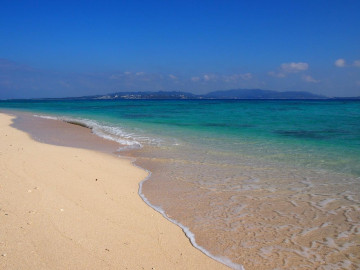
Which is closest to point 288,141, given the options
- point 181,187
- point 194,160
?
point 194,160

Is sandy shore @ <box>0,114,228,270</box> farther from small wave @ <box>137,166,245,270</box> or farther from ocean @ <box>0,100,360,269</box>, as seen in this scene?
ocean @ <box>0,100,360,269</box>

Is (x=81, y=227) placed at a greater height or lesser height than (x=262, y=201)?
greater

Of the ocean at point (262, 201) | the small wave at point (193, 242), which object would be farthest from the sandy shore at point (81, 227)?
the ocean at point (262, 201)

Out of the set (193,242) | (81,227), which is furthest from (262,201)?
(81,227)

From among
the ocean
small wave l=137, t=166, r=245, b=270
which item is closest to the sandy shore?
small wave l=137, t=166, r=245, b=270

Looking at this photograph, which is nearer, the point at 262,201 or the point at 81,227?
the point at 81,227

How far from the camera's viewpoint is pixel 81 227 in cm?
419

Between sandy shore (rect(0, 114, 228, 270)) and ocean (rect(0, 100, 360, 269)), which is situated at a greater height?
sandy shore (rect(0, 114, 228, 270))

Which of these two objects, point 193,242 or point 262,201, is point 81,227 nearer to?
point 193,242

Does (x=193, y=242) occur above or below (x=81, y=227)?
below

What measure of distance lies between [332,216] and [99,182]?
15.4ft

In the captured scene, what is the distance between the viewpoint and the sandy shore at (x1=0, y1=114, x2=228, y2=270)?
343 centimetres

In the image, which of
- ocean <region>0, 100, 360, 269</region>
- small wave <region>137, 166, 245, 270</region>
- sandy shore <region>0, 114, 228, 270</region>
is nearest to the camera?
sandy shore <region>0, 114, 228, 270</region>

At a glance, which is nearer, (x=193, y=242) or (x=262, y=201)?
(x=193, y=242)
